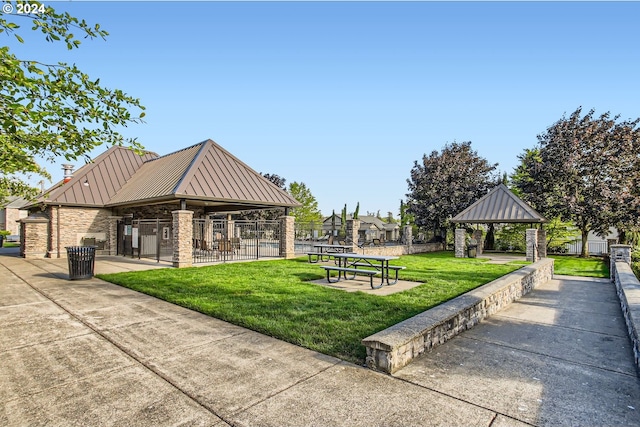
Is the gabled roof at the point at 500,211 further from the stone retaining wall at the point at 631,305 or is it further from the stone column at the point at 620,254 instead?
the stone retaining wall at the point at 631,305

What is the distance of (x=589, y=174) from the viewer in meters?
21.5

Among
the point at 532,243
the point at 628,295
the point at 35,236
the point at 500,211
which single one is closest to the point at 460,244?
the point at 500,211

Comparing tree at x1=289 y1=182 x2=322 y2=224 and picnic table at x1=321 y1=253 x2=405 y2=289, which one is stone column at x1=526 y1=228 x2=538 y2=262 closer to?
picnic table at x1=321 y1=253 x2=405 y2=289

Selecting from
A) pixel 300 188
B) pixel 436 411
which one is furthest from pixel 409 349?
pixel 300 188

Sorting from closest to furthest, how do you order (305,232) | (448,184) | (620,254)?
(620,254), (448,184), (305,232)

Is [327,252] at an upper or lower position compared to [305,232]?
lower

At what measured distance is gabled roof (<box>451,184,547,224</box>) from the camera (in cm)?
1902

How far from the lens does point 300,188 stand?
5672 centimetres

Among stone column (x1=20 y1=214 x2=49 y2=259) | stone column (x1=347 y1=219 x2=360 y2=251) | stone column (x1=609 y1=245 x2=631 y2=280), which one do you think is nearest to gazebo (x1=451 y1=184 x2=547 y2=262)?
stone column (x1=609 y1=245 x2=631 y2=280)

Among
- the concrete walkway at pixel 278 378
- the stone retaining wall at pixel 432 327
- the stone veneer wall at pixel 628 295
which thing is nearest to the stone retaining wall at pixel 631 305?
the stone veneer wall at pixel 628 295

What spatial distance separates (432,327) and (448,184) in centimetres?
2380

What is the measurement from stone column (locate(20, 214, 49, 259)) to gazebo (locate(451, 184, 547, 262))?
23.3 meters

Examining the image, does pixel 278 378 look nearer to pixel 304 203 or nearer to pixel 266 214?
pixel 266 214

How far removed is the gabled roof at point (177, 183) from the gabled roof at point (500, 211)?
36.3 ft
